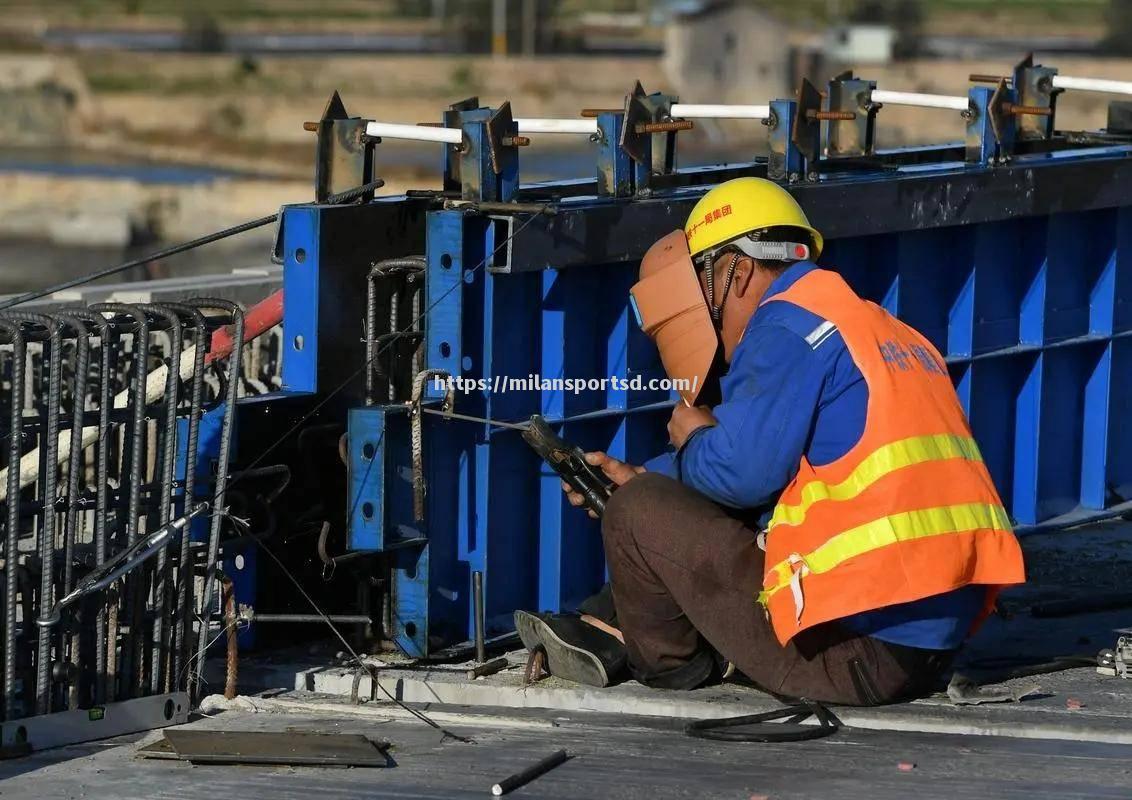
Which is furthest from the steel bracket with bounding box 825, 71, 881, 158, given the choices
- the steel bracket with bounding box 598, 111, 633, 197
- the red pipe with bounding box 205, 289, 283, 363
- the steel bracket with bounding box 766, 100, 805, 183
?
the red pipe with bounding box 205, 289, 283, 363

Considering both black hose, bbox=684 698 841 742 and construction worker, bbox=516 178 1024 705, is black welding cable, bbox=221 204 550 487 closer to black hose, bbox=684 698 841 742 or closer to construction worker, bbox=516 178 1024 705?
construction worker, bbox=516 178 1024 705

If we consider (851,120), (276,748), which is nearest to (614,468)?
(276,748)

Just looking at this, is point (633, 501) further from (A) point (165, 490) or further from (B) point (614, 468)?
(A) point (165, 490)

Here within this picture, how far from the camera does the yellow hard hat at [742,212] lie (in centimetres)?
548

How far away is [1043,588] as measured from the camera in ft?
24.3

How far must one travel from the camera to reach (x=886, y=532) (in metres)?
5.02

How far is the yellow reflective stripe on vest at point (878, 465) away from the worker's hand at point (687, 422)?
412mm

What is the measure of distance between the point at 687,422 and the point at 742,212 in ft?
2.11

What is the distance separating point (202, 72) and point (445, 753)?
59390 millimetres

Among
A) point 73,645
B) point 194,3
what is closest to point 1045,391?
point 73,645

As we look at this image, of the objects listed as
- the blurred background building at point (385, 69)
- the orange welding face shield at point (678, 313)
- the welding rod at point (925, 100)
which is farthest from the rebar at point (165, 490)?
the blurred background building at point (385, 69)

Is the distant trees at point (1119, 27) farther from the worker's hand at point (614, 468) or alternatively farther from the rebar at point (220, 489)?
the rebar at point (220, 489)

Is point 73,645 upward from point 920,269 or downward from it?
downward

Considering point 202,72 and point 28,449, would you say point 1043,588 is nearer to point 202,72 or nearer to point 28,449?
point 28,449
